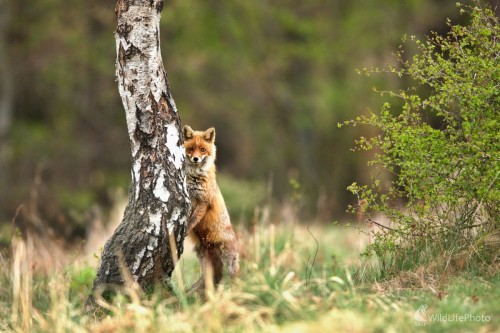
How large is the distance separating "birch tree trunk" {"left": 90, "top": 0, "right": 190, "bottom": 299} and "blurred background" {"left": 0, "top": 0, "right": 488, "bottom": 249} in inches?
433

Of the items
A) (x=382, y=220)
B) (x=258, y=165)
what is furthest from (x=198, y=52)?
(x=382, y=220)

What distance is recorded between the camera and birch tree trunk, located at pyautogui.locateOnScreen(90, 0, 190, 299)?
6.18m

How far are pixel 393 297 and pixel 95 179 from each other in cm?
1696

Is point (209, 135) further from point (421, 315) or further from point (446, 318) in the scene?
point (446, 318)

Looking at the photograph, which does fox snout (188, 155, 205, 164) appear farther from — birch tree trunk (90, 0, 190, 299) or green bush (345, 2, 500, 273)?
green bush (345, 2, 500, 273)

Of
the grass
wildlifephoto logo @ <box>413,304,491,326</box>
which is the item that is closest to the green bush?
the grass

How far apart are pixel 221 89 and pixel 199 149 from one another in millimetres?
18218

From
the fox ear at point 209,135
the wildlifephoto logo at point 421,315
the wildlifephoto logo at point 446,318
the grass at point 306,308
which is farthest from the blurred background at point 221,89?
the wildlifephoto logo at point 446,318

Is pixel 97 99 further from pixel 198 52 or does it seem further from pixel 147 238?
pixel 147 238

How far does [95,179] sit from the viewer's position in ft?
69.9

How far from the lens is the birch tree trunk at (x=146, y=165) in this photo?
20.3ft

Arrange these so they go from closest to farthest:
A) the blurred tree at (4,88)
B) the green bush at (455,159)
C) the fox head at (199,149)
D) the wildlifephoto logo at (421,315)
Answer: the wildlifephoto logo at (421,315), the green bush at (455,159), the fox head at (199,149), the blurred tree at (4,88)

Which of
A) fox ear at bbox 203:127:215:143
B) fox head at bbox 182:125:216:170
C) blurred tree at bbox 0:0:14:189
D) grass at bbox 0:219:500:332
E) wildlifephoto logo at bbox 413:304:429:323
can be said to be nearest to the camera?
grass at bbox 0:219:500:332

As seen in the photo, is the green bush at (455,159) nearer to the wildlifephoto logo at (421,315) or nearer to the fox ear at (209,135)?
the wildlifephoto logo at (421,315)
